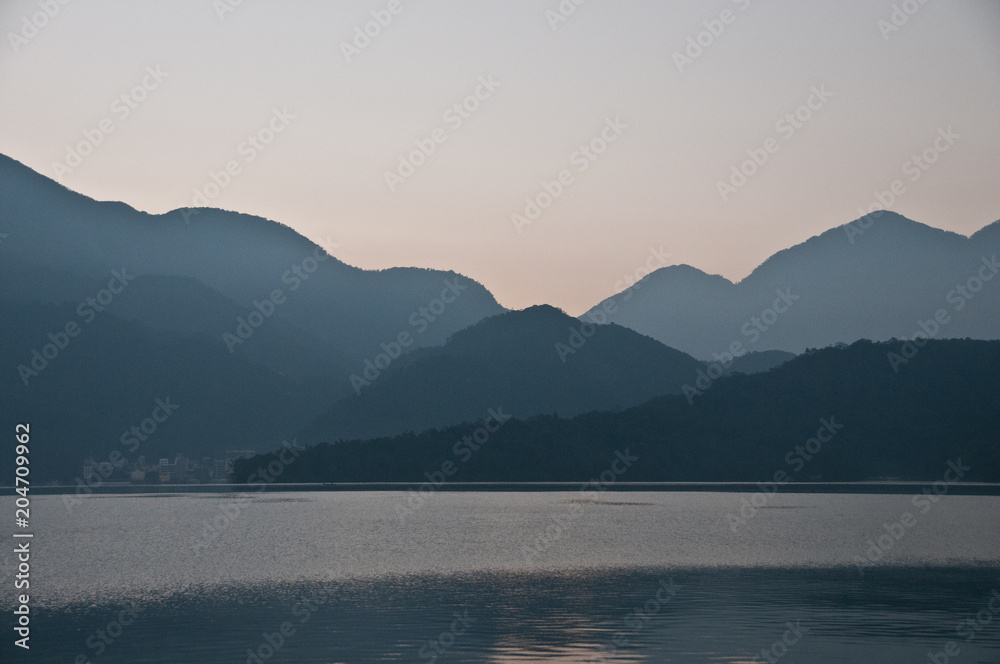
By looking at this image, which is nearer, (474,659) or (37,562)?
(474,659)

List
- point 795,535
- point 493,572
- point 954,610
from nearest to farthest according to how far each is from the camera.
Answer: point 954,610
point 493,572
point 795,535

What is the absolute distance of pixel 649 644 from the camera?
37031mm

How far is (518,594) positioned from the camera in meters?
51.1

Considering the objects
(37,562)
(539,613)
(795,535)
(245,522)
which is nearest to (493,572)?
(539,613)

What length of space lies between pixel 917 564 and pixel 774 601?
21.6 m

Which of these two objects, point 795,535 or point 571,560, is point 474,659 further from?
point 795,535

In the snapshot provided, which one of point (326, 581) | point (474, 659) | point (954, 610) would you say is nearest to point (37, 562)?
point (326, 581)

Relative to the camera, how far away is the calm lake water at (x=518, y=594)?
3659 centimetres

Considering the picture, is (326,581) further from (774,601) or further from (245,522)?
(245,522)

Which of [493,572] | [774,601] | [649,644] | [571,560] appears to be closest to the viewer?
[649,644]

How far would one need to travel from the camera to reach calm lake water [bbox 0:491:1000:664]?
36.6m

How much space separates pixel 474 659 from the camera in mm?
34562

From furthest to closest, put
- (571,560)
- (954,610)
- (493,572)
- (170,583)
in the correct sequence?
(571,560), (493,572), (170,583), (954,610)

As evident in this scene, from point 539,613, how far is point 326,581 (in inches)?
674
